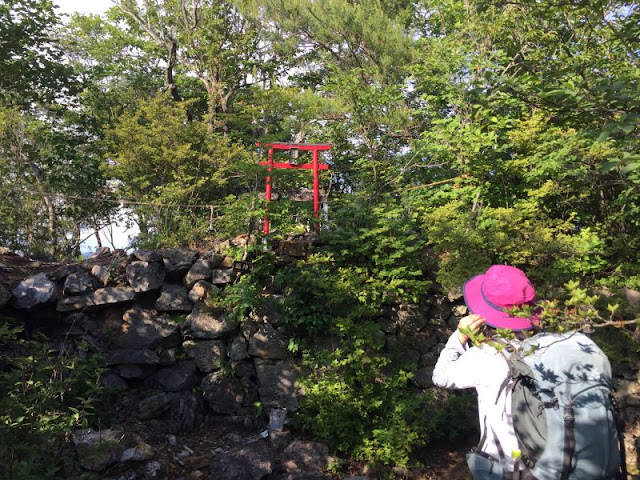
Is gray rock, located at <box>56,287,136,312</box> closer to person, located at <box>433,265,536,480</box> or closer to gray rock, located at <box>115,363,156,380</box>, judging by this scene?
gray rock, located at <box>115,363,156,380</box>

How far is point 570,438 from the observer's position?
4.77 feet

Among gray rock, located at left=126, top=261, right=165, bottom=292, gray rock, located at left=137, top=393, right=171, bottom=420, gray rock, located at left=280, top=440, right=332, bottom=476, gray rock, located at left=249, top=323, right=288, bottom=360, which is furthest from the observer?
gray rock, located at left=126, top=261, right=165, bottom=292

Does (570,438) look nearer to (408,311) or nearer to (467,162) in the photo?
(408,311)

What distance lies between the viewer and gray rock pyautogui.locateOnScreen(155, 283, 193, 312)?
572 centimetres

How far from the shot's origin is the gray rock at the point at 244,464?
4402 mm

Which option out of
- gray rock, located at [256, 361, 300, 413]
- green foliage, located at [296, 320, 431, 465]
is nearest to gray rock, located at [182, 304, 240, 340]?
gray rock, located at [256, 361, 300, 413]

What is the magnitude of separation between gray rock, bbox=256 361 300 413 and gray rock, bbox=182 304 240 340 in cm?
57

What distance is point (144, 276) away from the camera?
226 inches

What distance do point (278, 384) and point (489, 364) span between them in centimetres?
409

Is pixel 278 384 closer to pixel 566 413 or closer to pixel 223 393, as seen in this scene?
pixel 223 393

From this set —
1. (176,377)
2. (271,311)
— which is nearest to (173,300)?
(176,377)

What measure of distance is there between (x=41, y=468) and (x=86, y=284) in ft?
9.92

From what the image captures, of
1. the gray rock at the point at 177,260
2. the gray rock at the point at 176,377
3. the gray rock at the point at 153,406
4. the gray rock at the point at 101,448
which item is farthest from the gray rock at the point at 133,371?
the gray rock at the point at 177,260

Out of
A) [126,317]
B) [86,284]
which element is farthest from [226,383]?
[86,284]
